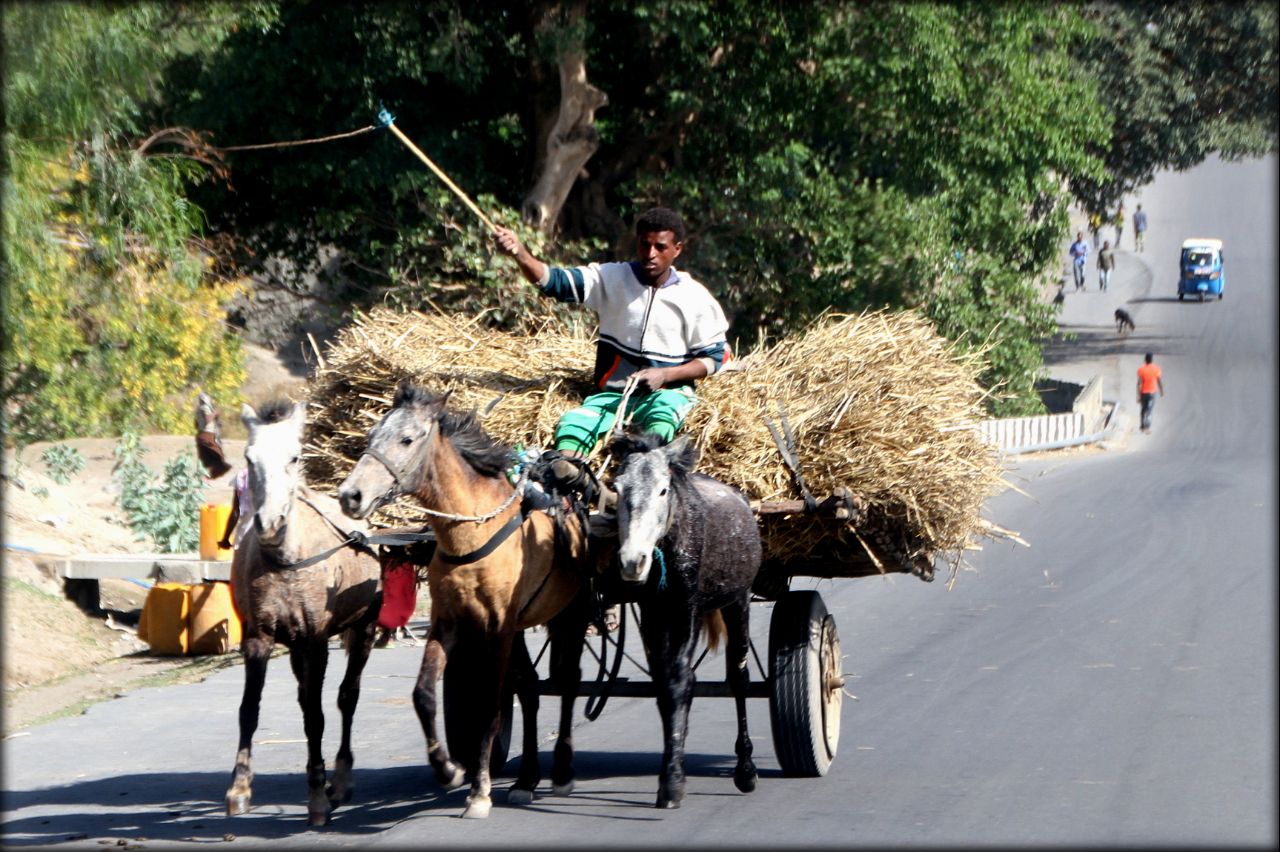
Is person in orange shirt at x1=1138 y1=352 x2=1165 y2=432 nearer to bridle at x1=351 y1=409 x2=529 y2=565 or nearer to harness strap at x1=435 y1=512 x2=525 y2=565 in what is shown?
bridle at x1=351 y1=409 x2=529 y2=565

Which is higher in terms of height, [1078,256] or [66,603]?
[1078,256]

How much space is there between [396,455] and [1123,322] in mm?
45879

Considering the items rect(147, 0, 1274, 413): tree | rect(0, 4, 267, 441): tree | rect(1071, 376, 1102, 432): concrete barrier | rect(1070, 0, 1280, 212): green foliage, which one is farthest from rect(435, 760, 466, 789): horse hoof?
rect(1071, 376, 1102, 432): concrete barrier

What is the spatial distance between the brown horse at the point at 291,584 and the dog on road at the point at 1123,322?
43492 millimetres

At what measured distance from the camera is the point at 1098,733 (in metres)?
9.03

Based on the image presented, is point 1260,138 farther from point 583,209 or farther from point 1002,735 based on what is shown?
point 1002,735

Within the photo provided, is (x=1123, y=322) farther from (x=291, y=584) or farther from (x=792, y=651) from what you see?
(x=291, y=584)

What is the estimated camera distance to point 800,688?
7.72 metres

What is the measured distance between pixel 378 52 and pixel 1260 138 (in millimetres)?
31764

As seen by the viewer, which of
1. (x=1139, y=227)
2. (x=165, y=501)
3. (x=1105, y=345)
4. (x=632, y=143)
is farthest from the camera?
(x=1139, y=227)

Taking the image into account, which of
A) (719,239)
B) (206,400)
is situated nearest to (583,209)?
(719,239)

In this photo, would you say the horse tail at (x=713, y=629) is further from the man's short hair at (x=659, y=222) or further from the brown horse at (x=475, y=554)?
the man's short hair at (x=659, y=222)

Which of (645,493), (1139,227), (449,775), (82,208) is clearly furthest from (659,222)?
(1139,227)

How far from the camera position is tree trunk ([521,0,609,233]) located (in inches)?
Answer: 685
